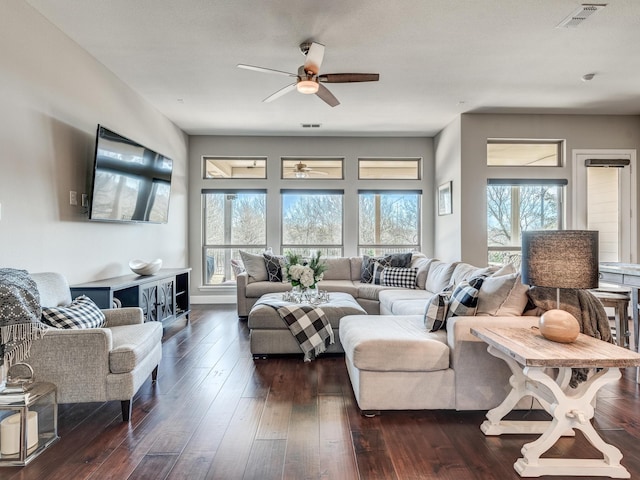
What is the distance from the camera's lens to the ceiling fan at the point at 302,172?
20.8ft

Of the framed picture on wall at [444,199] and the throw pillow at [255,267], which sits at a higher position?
the framed picture on wall at [444,199]

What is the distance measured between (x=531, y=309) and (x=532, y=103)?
356 centimetres

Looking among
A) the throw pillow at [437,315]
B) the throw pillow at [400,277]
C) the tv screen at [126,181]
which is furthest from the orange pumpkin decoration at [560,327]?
the tv screen at [126,181]

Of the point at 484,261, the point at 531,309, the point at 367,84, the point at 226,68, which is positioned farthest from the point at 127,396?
the point at 484,261

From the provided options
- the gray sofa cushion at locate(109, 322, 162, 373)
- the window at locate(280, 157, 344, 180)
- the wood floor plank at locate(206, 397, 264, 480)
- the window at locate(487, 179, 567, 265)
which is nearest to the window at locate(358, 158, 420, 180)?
the window at locate(280, 157, 344, 180)

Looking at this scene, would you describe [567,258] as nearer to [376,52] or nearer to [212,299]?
[376,52]

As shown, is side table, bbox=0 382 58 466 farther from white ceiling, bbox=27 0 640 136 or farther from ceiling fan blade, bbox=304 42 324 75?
ceiling fan blade, bbox=304 42 324 75

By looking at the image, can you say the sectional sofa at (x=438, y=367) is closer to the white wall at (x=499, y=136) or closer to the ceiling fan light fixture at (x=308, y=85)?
the ceiling fan light fixture at (x=308, y=85)

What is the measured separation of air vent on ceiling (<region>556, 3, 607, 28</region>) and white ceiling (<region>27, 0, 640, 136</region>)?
49 mm

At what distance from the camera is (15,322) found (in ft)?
6.31

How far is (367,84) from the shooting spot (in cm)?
419

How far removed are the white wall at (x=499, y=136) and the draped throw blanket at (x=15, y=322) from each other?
16.2 ft

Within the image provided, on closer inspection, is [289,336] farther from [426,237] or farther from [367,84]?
[426,237]

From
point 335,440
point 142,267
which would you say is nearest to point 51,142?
point 142,267
